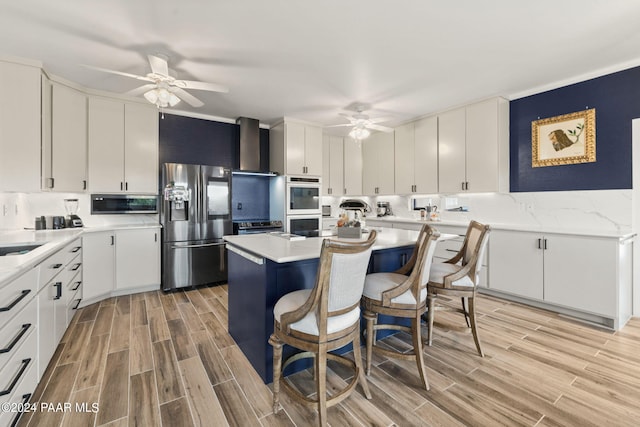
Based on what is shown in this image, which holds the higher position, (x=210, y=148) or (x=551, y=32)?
(x=551, y=32)

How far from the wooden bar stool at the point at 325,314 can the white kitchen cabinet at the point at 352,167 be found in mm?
4440

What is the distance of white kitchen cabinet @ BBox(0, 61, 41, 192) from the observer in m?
2.74

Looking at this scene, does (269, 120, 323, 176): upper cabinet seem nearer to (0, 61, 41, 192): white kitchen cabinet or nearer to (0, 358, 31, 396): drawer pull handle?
(0, 61, 41, 192): white kitchen cabinet

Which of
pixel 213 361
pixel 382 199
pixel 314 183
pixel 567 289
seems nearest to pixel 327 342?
pixel 213 361

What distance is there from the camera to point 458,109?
4203 mm

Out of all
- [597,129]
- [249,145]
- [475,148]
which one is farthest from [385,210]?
[597,129]

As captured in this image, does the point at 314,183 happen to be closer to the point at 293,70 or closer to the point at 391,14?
the point at 293,70

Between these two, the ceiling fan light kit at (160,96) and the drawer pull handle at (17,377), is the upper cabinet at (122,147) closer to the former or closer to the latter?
the ceiling fan light kit at (160,96)

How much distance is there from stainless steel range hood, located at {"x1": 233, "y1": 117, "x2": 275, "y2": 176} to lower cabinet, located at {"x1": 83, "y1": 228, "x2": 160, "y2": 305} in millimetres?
1716

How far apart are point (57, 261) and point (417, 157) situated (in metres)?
4.76

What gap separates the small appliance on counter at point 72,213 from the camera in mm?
3357

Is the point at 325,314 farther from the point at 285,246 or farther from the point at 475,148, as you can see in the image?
the point at 475,148

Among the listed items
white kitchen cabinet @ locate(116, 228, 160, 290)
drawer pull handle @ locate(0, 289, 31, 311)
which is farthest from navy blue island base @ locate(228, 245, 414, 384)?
white kitchen cabinet @ locate(116, 228, 160, 290)

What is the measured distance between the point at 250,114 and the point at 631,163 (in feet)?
15.9
